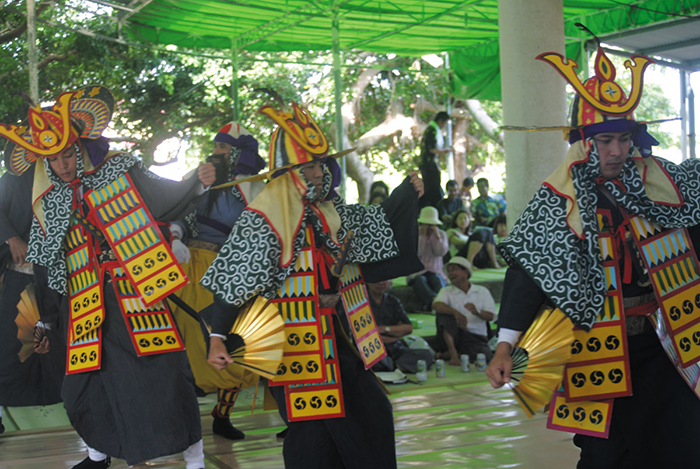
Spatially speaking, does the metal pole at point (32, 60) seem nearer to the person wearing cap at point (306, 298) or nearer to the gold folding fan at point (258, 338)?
the person wearing cap at point (306, 298)

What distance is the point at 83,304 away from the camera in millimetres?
3623

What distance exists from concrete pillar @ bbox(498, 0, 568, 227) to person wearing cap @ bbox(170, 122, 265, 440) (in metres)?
2.20

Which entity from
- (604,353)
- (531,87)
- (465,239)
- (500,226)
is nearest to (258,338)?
(604,353)

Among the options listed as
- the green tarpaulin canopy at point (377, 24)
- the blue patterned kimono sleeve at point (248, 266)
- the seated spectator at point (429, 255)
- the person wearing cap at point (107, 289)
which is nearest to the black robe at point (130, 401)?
the person wearing cap at point (107, 289)

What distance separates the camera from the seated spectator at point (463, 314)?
21.5 ft

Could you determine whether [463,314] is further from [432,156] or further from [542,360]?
[542,360]

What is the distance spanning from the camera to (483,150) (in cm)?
2006

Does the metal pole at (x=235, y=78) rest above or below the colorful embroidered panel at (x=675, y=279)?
above

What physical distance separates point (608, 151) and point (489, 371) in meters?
Result: 0.88

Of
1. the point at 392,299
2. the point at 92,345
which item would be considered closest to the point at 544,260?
the point at 92,345

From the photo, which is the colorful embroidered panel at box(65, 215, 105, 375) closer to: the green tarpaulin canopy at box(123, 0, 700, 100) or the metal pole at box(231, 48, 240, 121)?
the green tarpaulin canopy at box(123, 0, 700, 100)

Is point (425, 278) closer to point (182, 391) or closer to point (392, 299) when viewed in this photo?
point (392, 299)

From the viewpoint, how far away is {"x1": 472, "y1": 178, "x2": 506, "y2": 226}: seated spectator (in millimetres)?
11742

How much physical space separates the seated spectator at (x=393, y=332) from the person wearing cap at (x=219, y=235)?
1641mm
